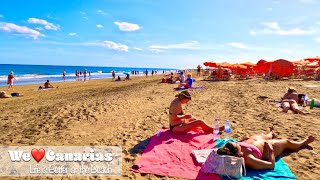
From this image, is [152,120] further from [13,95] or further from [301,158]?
[13,95]

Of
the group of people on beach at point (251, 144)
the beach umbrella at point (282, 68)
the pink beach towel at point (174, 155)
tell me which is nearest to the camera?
the group of people on beach at point (251, 144)

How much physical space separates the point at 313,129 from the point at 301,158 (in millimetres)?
2342

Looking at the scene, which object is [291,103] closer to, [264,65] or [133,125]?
[133,125]

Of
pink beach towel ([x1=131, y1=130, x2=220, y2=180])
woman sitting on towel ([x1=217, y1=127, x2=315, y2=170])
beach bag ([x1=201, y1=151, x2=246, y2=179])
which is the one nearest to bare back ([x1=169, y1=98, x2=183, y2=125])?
pink beach towel ([x1=131, y1=130, x2=220, y2=180])

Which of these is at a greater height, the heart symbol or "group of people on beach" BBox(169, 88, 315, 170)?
"group of people on beach" BBox(169, 88, 315, 170)

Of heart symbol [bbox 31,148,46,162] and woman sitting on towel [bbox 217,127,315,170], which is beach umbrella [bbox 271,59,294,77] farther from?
heart symbol [bbox 31,148,46,162]

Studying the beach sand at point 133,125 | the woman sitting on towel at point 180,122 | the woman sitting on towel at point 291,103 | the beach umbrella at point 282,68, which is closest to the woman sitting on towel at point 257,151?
the beach sand at point 133,125

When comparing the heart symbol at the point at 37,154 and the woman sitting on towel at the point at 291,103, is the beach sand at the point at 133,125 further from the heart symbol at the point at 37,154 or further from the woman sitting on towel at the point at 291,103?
the heart symbol at the point at 37,154

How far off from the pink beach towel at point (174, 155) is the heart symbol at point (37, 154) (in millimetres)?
2036

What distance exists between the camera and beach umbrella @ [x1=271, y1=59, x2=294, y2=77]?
1009 inches

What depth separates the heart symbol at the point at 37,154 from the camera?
202 inches

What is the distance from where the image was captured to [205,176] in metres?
4.30

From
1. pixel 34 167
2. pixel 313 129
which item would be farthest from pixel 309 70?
pixel 34 167

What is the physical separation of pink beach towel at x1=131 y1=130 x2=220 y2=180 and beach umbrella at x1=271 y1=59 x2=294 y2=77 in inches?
884
